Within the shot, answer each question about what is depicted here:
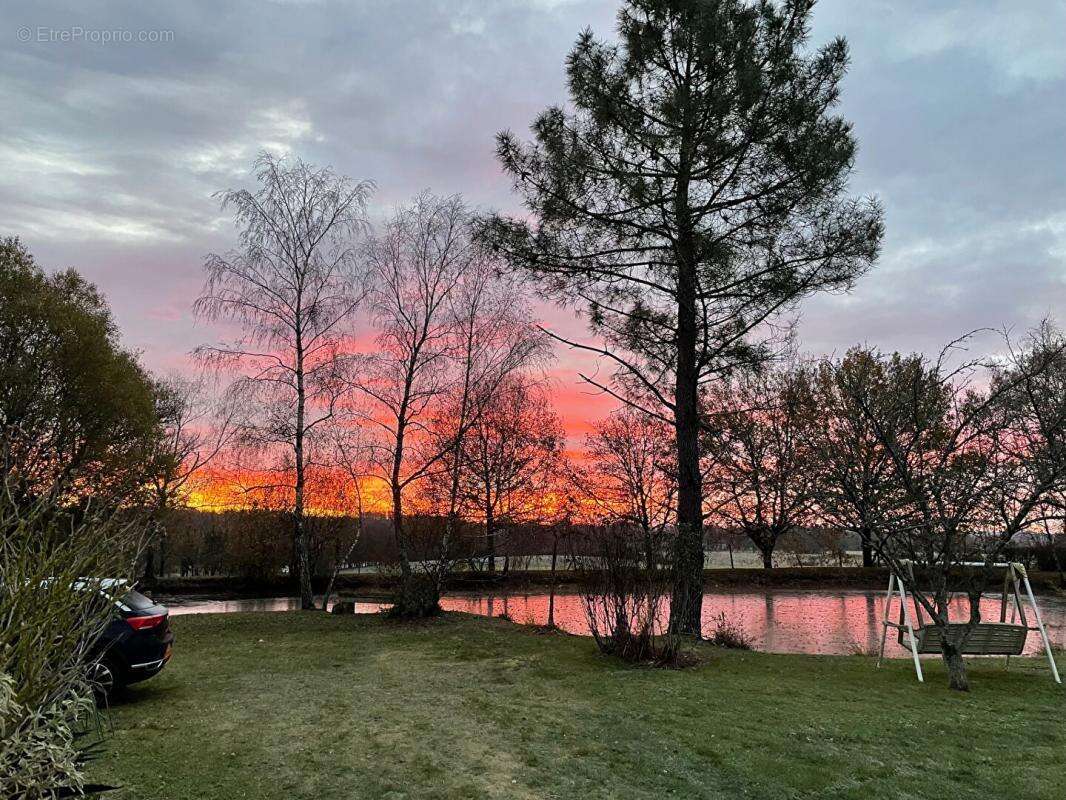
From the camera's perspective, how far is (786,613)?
62.2 ft

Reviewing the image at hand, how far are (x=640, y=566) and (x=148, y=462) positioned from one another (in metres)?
19.3

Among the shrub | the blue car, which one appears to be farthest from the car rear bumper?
the shrub

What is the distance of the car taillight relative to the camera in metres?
6.00

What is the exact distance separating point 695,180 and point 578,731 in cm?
804

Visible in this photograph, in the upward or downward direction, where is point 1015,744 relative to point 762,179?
downward

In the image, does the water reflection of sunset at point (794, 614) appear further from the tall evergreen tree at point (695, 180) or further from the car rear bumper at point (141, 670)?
the car rear bumper at point (141, 670)

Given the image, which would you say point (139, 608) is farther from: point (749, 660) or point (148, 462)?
point (148, 462)

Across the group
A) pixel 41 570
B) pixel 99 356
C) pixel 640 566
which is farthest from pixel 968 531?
pixel 99 356

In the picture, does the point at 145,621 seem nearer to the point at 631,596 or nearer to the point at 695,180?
the point at 631,596

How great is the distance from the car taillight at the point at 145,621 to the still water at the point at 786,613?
25.4 feet

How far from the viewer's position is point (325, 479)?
Result: 1446 cm

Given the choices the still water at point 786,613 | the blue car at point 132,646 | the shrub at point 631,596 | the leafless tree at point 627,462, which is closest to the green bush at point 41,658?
the blue car at point 132,646

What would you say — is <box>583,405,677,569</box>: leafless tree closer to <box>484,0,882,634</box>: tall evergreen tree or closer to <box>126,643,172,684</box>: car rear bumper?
<box>484,0,882,634</box>: tall evergreen tree

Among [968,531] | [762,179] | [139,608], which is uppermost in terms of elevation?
[762,179]
